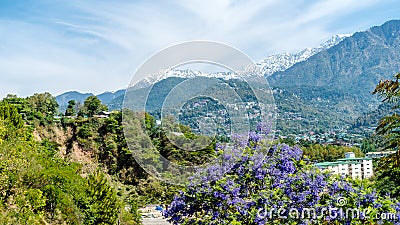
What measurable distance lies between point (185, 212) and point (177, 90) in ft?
9.07

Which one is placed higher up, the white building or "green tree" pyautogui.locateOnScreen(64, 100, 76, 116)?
"green tree" pyautogui.locateOnScreen(64, 100, 76, 116)

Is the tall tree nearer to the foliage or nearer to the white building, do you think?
the white building

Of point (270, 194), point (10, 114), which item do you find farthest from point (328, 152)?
point (270, 194)

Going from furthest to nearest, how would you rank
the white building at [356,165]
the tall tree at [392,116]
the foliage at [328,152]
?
the foliage at [328,152]
the white building at [356,165]
the tall tree at [392,116]

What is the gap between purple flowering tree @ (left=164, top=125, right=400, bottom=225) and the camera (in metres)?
3.51

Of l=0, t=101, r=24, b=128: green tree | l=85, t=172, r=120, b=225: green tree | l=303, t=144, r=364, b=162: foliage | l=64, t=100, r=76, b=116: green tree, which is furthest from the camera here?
l=303, t=144, r=364, b=162: foliage

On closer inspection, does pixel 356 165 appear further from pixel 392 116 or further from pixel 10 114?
pixel 392 116

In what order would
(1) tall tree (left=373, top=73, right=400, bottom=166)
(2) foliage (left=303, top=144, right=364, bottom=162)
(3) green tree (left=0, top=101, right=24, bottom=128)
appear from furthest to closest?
1. (2) foliage (left=303, top=144, right=364, bottom=162)
2. (3) green tree (left=0, top=101, right=24, bottom=128)
3. (1) tall tree (left=373, top=73, right=400, bottom=166)

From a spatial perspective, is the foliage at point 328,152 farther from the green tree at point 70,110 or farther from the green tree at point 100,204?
the green tree at point 100,204

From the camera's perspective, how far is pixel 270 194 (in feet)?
12.1

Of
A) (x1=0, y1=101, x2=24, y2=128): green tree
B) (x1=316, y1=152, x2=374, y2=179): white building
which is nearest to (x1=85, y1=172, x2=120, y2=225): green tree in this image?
(x1=0, y1=101, x2=24, y2=128): green tree

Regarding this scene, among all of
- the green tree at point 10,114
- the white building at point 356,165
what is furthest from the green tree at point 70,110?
the white building at point 356,165

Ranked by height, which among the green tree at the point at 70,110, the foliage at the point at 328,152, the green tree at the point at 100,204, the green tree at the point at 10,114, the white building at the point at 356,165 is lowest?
the green tree at the point at 100,204

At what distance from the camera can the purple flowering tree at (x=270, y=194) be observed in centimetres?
351
